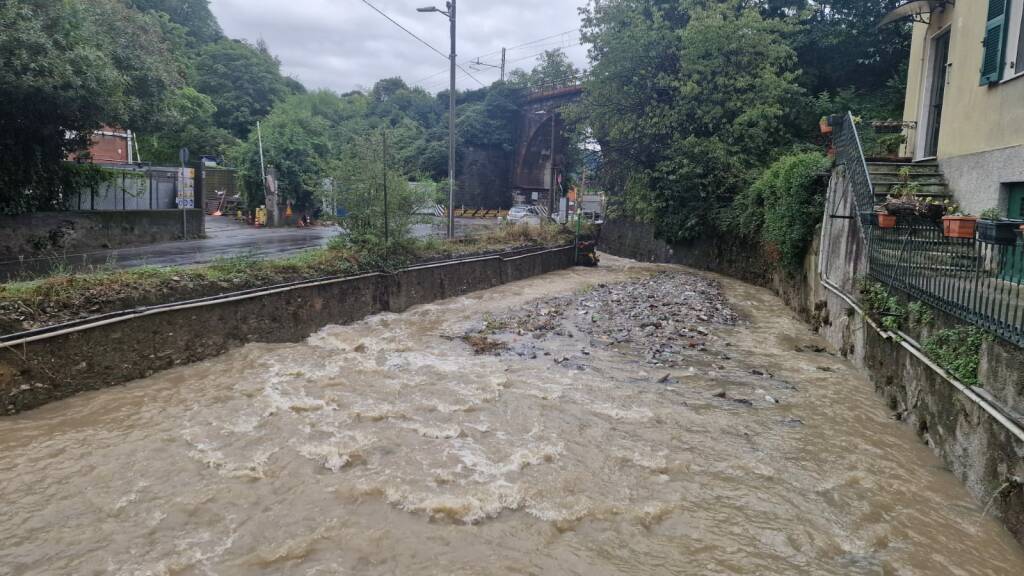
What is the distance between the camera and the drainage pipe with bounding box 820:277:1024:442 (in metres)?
4.46

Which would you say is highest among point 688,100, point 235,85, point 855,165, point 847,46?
point 235,85

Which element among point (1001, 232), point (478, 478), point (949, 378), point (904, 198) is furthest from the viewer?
point (904, 198)

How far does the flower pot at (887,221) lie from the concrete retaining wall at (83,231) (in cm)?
1555

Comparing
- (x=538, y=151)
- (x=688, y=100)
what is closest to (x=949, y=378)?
(x=688, y=100)

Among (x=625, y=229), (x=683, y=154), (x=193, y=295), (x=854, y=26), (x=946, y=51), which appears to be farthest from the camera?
(x=625, y=229)

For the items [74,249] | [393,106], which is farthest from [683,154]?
[393,106]

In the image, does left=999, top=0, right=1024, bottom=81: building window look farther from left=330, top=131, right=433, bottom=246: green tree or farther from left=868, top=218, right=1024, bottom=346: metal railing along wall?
left=330, top=131, right=433, bottom=246: green tree

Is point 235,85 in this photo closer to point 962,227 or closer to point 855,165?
point 855,165

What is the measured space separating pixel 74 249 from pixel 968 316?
59.1 ft

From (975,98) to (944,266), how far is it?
5035mm

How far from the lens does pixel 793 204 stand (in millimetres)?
13859

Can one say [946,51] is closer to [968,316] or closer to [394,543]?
[968,316]

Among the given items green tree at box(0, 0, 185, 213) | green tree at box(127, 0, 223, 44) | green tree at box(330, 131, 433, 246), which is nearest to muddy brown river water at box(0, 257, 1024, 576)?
green tree at box(330, 131, 433, 246)

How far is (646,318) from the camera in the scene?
12203 millimetres
